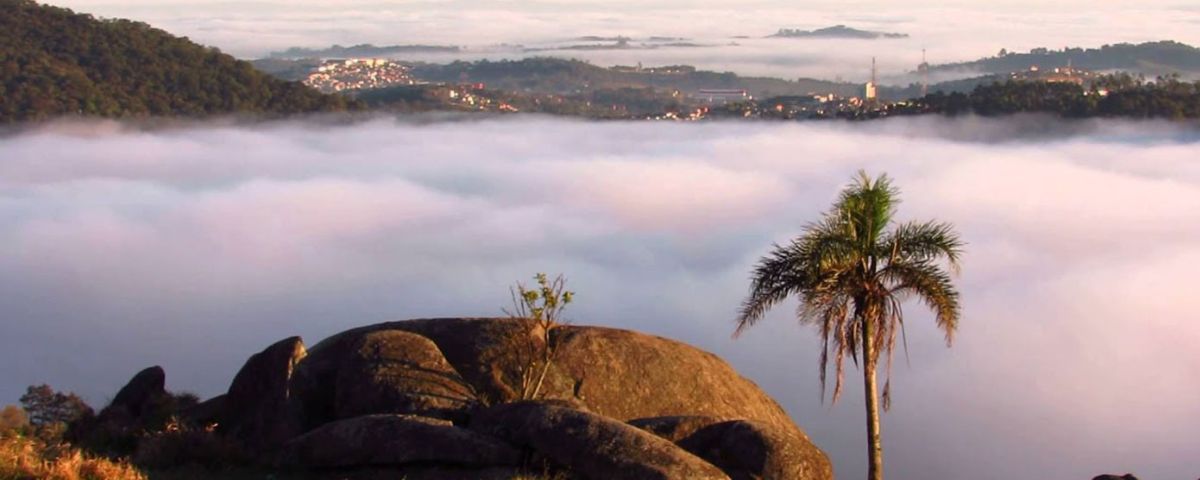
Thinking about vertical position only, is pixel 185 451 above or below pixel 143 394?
above

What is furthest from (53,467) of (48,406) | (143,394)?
(48,406)

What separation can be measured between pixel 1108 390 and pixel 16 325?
200 feet

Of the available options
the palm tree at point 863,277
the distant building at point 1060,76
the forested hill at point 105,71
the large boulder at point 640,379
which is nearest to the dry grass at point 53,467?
the large boulder at point 640,379

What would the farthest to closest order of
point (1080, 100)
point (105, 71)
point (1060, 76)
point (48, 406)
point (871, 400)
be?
point (1060, 76)
point (105, 71)
point (1080, 100)
point (48, 406)
point (871, 400)

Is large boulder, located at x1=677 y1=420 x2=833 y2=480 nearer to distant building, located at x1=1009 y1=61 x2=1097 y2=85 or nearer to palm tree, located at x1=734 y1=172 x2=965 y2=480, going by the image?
palm tree, located at x1=734 y1=172 x2=965 y2=480

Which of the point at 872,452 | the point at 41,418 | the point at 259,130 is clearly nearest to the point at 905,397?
the point at 41,418

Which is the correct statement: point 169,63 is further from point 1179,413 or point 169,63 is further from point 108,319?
point 1179,413

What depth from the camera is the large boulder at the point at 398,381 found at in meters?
19.6

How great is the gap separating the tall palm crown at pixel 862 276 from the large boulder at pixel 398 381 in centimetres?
514

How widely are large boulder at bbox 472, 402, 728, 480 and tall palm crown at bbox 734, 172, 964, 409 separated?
19.4 feet

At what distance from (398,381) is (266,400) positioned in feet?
8.65

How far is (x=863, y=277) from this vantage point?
2153cm

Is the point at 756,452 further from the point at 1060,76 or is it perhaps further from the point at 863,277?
the point at 1060,76

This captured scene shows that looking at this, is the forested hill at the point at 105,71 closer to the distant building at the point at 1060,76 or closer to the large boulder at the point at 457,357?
the distant building at the point at 1060,76
